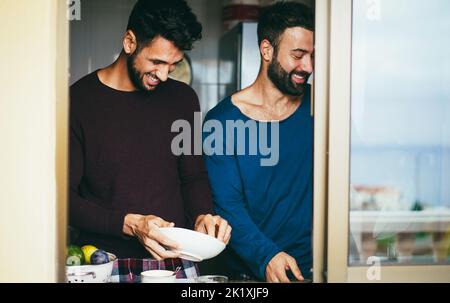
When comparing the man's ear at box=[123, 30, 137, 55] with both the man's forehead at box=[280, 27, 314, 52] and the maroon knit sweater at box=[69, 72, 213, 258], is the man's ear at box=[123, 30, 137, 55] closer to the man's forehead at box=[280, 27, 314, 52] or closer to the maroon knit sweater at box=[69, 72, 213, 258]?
the maroon knit sweater at box=[69, 72, 213, 258]

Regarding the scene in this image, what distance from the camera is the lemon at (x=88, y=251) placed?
305 centimetres

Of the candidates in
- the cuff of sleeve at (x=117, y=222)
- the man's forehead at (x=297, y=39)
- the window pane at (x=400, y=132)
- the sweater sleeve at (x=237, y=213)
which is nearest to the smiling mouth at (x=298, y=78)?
the man's forehead at (x=297, y=39)

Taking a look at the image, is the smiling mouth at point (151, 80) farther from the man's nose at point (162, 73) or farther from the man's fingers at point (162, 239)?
the man's fingers at point (162, 239)

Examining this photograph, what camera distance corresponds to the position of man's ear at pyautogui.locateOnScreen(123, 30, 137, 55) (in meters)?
3.14

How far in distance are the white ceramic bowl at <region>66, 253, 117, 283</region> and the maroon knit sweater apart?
16 cm

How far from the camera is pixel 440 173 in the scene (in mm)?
3223

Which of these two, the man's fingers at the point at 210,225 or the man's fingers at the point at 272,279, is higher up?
the man's fingers at the point at 210,225

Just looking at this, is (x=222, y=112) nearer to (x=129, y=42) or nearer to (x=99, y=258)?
(x=129, y=42)

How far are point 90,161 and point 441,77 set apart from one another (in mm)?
1815

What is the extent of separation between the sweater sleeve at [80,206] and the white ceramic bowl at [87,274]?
0.67 feet

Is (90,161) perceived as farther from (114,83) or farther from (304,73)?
(304,73)

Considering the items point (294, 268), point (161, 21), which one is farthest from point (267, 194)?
point (161, 21)

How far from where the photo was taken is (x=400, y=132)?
10.3 ft
